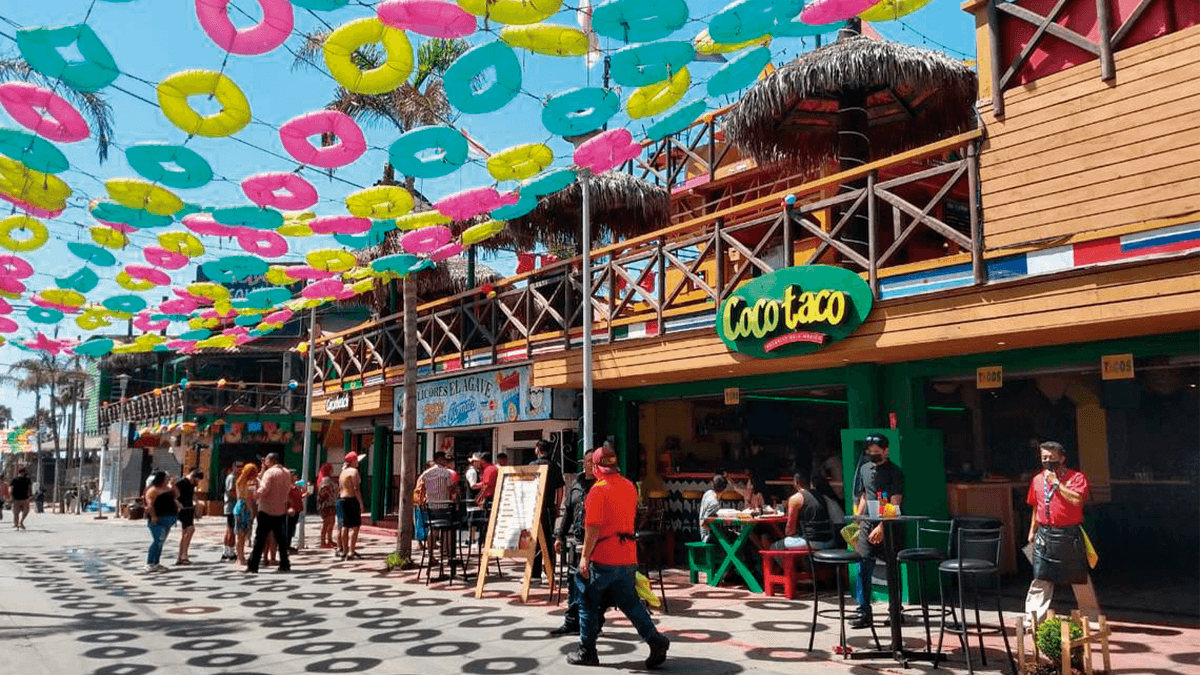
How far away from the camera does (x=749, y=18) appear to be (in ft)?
24.1

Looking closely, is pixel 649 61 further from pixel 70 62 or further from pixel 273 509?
pixel 273 509

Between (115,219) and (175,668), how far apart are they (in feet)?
17.8

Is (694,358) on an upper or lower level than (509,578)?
upper

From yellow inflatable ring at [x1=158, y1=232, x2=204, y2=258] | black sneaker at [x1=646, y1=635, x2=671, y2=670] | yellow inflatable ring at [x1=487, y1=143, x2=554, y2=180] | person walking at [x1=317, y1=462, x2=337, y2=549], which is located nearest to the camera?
black sneaker at [x1=646, y1=635, x2=671, y2=670]

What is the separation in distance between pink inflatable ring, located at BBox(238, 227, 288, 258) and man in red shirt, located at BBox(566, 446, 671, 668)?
21.7 ft

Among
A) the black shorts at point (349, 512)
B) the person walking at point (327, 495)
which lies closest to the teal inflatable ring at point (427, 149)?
the black shorts at point (349, 512)

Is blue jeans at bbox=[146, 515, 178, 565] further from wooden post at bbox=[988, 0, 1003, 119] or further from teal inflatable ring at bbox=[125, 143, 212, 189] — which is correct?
wooden post at bbox=[988, 0, 1003, 119]

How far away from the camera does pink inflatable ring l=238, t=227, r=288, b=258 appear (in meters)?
11.3

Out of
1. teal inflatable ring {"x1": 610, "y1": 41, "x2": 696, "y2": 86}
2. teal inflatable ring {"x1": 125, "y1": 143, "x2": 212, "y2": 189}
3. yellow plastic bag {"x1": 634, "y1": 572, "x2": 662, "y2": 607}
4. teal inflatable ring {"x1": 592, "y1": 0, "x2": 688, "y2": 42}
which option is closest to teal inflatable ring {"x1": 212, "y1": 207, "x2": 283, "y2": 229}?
teal inflatable ring {"x1": 125, "y1": 143, "x2": 212, "y2": 189}

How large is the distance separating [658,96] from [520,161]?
1669 millimetres

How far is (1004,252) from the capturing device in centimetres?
844

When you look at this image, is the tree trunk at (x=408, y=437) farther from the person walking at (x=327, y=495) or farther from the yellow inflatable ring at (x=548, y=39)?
the yellow inflatable ring at (x=548, y=39)

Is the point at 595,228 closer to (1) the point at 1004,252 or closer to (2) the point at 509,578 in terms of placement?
(2) the point at 509,578

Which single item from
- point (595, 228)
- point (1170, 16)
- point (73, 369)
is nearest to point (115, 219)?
point (595, 228)
